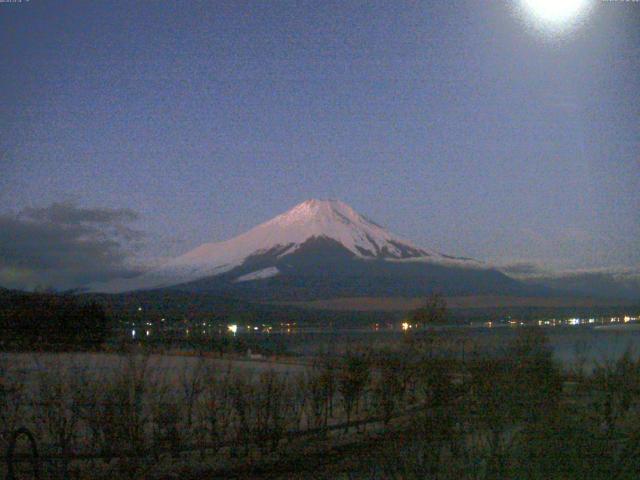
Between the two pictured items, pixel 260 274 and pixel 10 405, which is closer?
pixel 10 405

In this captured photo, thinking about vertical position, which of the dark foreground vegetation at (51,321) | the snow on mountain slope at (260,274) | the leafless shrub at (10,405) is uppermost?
the snow on mountain slope at (260,274)

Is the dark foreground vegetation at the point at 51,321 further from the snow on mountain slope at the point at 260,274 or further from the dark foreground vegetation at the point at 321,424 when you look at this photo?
the snow on mountain slope at the point at 260,274

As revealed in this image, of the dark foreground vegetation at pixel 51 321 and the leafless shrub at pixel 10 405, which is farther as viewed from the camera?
the dark foreground vegetation at pixel 51 321

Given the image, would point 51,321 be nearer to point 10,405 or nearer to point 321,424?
point 10,405

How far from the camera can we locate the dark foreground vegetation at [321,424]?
7207mm

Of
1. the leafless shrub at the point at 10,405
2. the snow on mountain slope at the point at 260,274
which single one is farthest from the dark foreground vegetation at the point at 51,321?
the snow on mountain slope at the point at 260,274

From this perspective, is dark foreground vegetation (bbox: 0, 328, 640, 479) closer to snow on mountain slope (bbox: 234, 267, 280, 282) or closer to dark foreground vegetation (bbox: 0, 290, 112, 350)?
dark foreground vegetation (bbox: 0, 290, 112, 350)

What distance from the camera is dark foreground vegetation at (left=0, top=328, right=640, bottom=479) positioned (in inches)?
284

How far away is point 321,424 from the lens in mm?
15102

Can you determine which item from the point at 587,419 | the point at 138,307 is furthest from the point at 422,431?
the point at 138,307

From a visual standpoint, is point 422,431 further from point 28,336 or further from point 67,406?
point 28,336

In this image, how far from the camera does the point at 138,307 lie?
149 feet

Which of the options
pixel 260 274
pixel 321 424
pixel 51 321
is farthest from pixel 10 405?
pixel 260 274

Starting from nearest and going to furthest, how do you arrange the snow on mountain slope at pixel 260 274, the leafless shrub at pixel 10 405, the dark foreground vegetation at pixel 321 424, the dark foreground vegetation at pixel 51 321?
the dark foreground vegetation at pixel 321 424
the leafless shrub at pixel 10 405
the dark foreground vegetation at pixel 51 321
the snow on mountain slope at pixel 260 274
